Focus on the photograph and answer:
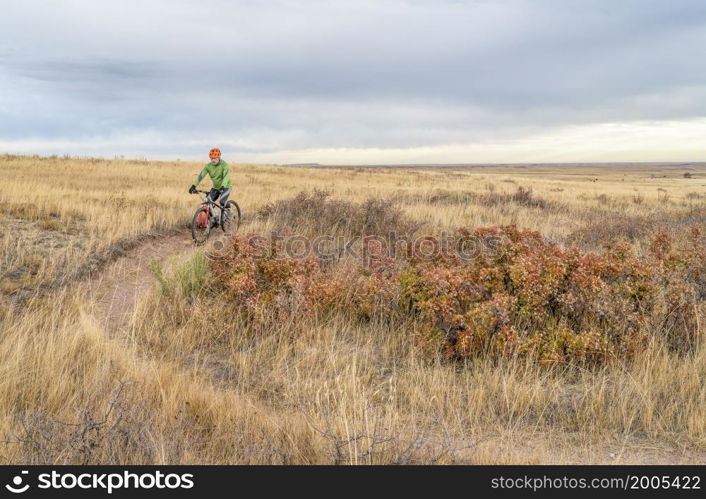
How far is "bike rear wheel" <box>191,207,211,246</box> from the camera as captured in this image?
36.5 ft

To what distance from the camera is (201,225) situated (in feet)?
37.4

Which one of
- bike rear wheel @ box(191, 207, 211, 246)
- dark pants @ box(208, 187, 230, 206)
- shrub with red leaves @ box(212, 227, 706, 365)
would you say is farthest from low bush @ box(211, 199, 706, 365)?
dark pants @ box(208, 187, 230, 206)

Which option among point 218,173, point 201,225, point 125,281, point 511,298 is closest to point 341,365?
point 511,298

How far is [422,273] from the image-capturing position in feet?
20.6

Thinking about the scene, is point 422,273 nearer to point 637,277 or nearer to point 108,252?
point 637,277

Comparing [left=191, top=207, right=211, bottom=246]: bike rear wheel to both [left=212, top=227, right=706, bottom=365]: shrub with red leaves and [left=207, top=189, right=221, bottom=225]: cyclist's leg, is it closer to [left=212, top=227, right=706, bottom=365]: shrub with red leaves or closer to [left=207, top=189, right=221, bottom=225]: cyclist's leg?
[left=207, top=189, right=221, bottom=225]: cyclist's leg

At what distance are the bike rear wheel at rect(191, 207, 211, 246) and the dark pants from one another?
56 centimetres

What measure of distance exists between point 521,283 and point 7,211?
12.1 metres

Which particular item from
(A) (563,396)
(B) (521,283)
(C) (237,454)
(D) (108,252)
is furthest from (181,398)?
(D) (108,252)

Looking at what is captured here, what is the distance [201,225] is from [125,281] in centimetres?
349

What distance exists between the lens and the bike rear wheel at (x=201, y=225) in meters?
11.1

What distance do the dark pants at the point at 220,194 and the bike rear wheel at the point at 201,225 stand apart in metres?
0.56

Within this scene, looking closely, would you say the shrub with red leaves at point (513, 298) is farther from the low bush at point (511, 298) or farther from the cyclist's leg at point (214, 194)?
the cyclist's leg at point (214, 194)
